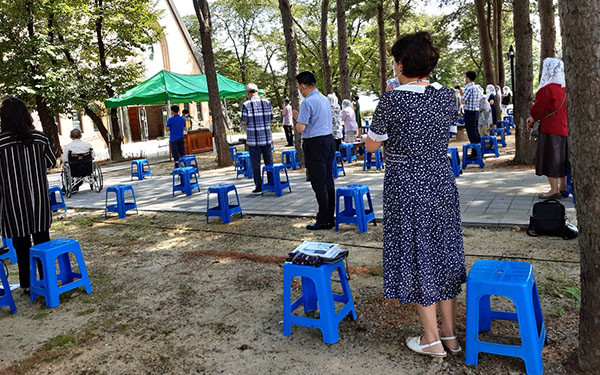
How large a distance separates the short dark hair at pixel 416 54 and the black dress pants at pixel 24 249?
380 cm

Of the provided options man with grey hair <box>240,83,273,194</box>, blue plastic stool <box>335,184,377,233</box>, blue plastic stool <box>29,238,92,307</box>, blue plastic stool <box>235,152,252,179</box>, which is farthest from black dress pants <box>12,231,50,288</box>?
blue plastic stool <box>235,152,252,179</box>

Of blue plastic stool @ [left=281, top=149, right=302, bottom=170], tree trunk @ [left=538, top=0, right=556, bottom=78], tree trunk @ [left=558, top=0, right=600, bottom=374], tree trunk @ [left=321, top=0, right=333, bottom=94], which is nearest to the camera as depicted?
tree trunk @ [left=558, top=0, right=600, bottom=374]

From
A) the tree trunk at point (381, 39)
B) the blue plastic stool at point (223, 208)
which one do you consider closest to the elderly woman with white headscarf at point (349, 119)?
the tree trunk at point (381, 39)

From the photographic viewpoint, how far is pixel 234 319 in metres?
3.81

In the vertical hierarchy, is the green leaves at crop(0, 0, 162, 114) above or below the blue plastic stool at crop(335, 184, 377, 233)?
above

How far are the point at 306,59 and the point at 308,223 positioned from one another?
97.1 feet

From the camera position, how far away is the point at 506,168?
987 cm

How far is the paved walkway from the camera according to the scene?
6242mm

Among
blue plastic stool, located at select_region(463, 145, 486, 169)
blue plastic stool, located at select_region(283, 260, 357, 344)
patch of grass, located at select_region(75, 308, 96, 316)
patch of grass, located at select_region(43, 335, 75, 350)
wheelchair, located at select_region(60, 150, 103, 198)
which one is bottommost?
patch of grass, located at select_region(43, 335, 75, 350)

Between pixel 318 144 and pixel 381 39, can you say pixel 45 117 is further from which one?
pixel 318 144

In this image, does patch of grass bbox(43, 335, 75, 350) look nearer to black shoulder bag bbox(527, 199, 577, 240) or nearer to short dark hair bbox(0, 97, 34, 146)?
short dark hair bbox(0, 97, 34, 146)

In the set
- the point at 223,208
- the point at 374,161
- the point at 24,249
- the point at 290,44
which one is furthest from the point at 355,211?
the point at 290,44

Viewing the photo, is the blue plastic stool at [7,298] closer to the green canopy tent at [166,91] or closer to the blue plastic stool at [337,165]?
the blue plastic stool at [337,165]

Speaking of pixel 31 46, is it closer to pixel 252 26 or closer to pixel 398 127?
pixel 398 127
